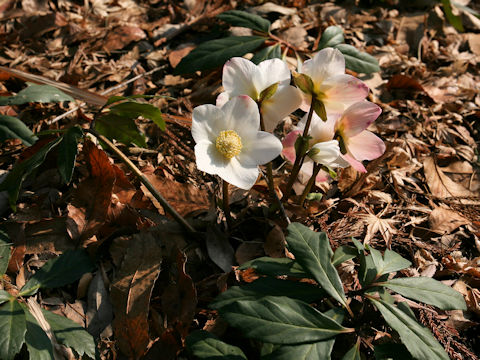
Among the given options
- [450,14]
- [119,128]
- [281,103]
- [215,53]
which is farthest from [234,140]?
[450,14]

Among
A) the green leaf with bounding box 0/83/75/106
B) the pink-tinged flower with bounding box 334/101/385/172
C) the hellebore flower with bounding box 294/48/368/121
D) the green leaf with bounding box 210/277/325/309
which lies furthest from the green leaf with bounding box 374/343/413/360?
the green leaf with bounding box 0/83/75/106

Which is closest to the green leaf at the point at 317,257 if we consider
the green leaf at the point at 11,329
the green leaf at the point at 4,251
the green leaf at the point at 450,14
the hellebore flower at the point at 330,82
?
the hellebore flower at the point at 330,82

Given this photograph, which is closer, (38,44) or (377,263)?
(377,263)

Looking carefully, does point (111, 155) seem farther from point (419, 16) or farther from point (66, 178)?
point (419, 16)

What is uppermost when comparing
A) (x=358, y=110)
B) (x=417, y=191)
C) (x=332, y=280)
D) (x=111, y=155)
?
(x=358, y=110)

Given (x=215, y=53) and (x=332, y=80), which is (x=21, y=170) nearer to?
(x=215, y=53)

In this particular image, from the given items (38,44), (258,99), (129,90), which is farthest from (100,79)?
(258,99)
